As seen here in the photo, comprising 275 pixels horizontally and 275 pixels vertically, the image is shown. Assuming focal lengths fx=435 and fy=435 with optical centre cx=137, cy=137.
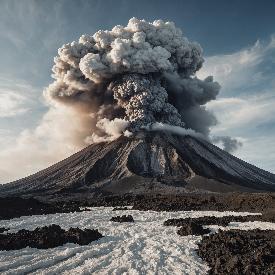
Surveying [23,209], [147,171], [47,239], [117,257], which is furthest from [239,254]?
[147,171]

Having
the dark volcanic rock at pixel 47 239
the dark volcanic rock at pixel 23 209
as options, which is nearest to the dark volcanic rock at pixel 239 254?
the dark volcanic rock at pixel 47 239

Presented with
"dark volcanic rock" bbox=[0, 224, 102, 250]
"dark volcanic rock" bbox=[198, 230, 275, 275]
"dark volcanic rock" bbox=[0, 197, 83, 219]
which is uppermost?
"dark volcanic rock" bbox=[0, 197, 83, 219]

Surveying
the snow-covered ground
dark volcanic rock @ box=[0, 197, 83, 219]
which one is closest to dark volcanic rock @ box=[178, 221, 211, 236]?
the snow-covered ground

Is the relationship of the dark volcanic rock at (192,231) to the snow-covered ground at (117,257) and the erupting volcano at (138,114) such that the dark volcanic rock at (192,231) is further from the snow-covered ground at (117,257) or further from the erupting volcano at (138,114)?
the erupting volcano at (138,114)

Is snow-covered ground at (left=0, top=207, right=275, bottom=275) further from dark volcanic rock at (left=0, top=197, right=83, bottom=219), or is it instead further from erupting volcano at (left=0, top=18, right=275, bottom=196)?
erupting volcano at (left=0, top=18, right=275, bottom=196)

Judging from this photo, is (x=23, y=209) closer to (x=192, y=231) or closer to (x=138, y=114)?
(x=192, y=231)
